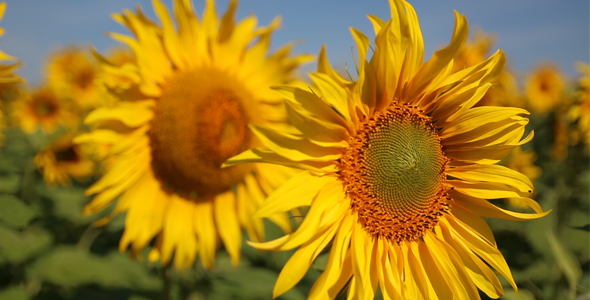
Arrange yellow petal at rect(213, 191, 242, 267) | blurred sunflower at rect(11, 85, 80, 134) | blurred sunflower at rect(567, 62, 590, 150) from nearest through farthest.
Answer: yellow petal at rect(213, 191, 242, 267) < blurred sunflower at rect(567, 62, 590, 150) < blurred sunflower at rect(11, 85, 80, 134)

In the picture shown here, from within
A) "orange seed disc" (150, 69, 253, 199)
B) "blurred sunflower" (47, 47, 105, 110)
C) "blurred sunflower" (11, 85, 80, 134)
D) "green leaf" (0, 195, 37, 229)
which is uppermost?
"blurred sunflower" (47, 47, 105, 110)

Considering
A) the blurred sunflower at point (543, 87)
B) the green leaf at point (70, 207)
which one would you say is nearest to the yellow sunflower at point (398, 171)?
the green leaf at point (70, 207)

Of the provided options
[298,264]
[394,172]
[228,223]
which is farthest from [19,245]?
[394,172]

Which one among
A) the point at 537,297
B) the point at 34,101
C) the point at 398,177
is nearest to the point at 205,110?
the point at 398,177

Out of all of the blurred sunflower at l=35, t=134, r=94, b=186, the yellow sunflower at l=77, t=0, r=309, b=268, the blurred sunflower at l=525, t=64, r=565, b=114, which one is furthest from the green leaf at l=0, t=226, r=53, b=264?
the blurred sunflower at l=525, t=64, r=565, b=114

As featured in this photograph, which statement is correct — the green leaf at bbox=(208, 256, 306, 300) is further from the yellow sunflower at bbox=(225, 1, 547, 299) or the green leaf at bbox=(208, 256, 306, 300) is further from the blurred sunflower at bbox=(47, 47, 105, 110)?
the blurred sunflower at bbox=(47, 47, 105, 110)

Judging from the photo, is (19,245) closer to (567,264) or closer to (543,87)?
(567,264)

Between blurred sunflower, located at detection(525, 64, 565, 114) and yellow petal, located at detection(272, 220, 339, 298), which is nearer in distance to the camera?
yellow petal, located at detection(272, 220, 339, 298)
